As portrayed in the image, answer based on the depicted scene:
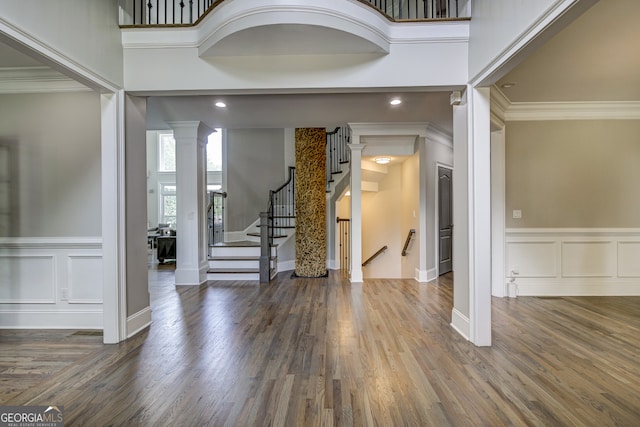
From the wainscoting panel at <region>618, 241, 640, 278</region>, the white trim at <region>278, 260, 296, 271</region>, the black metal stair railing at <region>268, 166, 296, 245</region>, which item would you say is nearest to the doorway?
the wainscoting panel at <region>618, 241, 640, 278</region>

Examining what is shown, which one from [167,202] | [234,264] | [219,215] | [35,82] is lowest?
[234,264]

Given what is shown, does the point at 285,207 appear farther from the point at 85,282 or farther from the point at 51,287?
the point at 51,287

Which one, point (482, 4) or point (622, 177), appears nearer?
point (482, 4)

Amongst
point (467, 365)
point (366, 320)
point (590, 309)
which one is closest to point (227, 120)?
point (366, 320)

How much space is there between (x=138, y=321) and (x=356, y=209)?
3.47m

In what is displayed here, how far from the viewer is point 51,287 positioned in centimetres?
323

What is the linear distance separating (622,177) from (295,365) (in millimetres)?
5122

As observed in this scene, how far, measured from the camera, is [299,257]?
18.7 ft

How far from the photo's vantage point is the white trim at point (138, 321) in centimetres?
300

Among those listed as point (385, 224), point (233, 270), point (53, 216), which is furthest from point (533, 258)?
point (53, 216)

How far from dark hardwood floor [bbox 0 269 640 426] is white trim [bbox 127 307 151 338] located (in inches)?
3.9

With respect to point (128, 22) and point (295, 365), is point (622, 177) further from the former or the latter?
point (128, 22)

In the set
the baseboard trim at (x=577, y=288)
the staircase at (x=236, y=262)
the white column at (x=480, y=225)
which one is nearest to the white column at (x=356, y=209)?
the staircase at (x=236, y=262)

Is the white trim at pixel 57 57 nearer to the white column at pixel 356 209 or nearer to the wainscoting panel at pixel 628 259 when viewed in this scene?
the white column at pixel 356 209
